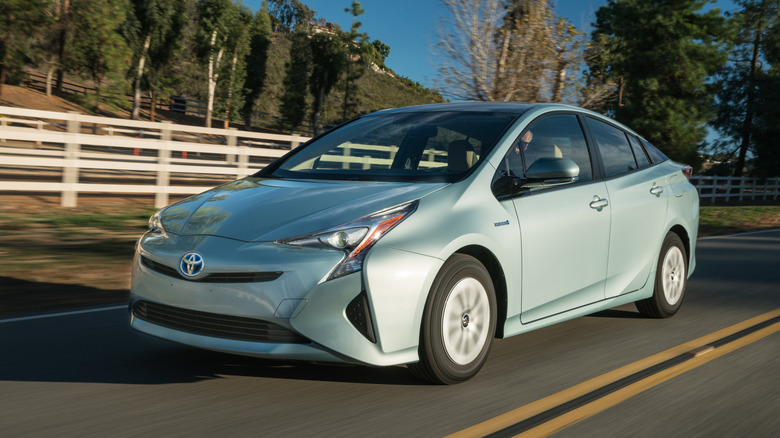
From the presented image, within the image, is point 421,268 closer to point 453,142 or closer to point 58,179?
point 453,142

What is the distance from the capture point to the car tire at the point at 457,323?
14.5ft

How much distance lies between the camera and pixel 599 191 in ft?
19.4

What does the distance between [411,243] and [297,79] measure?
65013 mm

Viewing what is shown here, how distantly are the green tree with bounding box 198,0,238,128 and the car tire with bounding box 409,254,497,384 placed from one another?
2399 inches

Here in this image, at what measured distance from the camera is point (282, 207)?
452 centimetres

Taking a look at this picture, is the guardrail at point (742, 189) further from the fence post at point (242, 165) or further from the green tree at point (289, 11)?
the green tree at point (289, 11)

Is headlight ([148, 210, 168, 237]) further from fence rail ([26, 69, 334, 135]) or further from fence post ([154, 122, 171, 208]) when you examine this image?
fence rail ([26, 69, 334, 135])

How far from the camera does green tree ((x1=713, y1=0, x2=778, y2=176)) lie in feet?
149

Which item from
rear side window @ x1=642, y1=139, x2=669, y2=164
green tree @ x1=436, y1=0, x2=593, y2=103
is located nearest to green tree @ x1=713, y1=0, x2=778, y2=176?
green tree @ x1=436, y1=0, x2=593, y2=103

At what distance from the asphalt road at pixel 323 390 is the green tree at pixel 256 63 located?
6597 cm

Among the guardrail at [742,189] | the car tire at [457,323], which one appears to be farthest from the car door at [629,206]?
the guardrail at [742,189]

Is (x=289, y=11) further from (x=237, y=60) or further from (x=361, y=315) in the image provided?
(x=361, y=315)

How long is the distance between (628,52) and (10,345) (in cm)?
4074

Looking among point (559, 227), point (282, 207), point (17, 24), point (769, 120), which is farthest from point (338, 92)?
point (282, 207)
